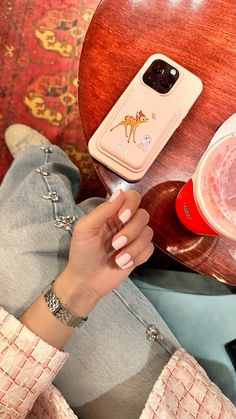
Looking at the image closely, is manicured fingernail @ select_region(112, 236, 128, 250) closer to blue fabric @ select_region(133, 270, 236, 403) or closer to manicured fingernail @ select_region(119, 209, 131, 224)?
manicured fingernail @ select_region(119, 209, 131, 224)

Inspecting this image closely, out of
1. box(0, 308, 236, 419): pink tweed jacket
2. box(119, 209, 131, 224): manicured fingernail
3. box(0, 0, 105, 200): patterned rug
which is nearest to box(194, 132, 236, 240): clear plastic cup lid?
box(119, 209, 131, 224): manicured fingernail

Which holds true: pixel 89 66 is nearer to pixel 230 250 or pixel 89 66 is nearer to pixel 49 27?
pixel 230 250

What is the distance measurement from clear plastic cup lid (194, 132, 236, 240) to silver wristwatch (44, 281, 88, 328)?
301 millimetres

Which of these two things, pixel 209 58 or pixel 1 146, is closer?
pixel 209 58

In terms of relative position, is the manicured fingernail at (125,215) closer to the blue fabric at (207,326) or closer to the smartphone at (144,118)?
the smartphone at (144,118)

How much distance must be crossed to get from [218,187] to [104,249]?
0.22 m

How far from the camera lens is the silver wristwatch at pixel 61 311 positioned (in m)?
0.78

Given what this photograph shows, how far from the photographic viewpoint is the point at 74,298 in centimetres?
79

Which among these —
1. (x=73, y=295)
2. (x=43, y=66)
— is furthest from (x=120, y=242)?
(x=43, y=66)

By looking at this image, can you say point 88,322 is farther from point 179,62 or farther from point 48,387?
point 179,62

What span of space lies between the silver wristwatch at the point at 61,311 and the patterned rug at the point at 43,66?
0.71 m

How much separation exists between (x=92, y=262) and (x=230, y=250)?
25cm

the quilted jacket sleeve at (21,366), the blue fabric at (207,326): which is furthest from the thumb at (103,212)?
the blue fabric at (207,326)

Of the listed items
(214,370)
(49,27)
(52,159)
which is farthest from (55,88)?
(214,370)
